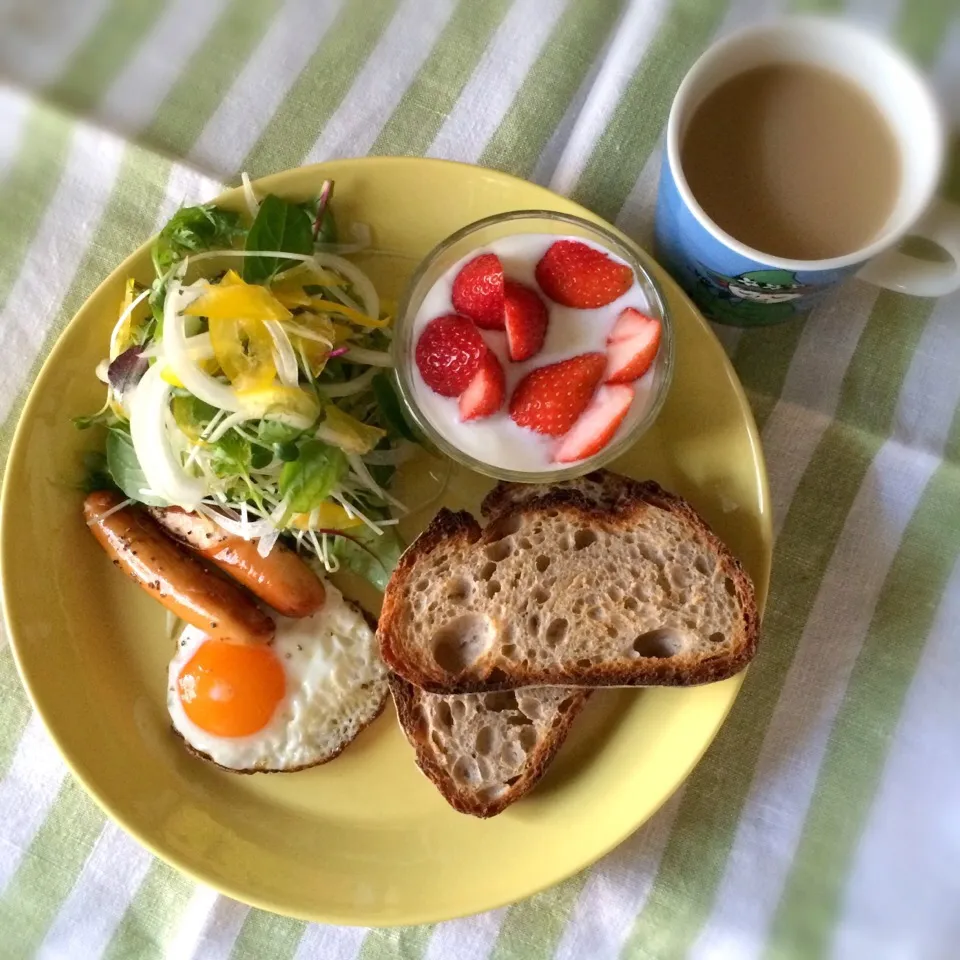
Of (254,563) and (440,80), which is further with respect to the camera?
(440,80)

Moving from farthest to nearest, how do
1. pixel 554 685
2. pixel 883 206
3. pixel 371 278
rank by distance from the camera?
pixel 371 278, pixel 554 685, pixel 883 206

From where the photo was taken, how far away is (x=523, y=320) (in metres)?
1.75

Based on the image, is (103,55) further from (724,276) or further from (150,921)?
(150,921)

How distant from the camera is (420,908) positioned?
199 cm

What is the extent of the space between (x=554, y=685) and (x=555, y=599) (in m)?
0.18

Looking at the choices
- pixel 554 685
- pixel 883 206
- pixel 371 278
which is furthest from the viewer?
pixel 371 278

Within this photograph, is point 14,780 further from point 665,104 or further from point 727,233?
point 665,104

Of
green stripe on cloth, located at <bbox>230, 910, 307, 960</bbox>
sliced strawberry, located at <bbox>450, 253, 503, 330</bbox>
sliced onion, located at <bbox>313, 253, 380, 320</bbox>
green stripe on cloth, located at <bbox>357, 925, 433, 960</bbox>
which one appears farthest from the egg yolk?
sliced strawberry, located at <bbox>450, 253, 503, 330</bbox>

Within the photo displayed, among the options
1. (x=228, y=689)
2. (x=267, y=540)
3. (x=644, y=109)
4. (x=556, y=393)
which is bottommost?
(x=228, y=689)

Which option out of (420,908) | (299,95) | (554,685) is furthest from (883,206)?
(420,908)

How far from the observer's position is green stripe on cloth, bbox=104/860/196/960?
220 centimetres

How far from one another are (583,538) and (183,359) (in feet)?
2.94

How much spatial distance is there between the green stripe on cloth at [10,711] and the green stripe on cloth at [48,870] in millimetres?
146

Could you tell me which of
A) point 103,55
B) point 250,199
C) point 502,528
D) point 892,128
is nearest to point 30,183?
point 103,55
